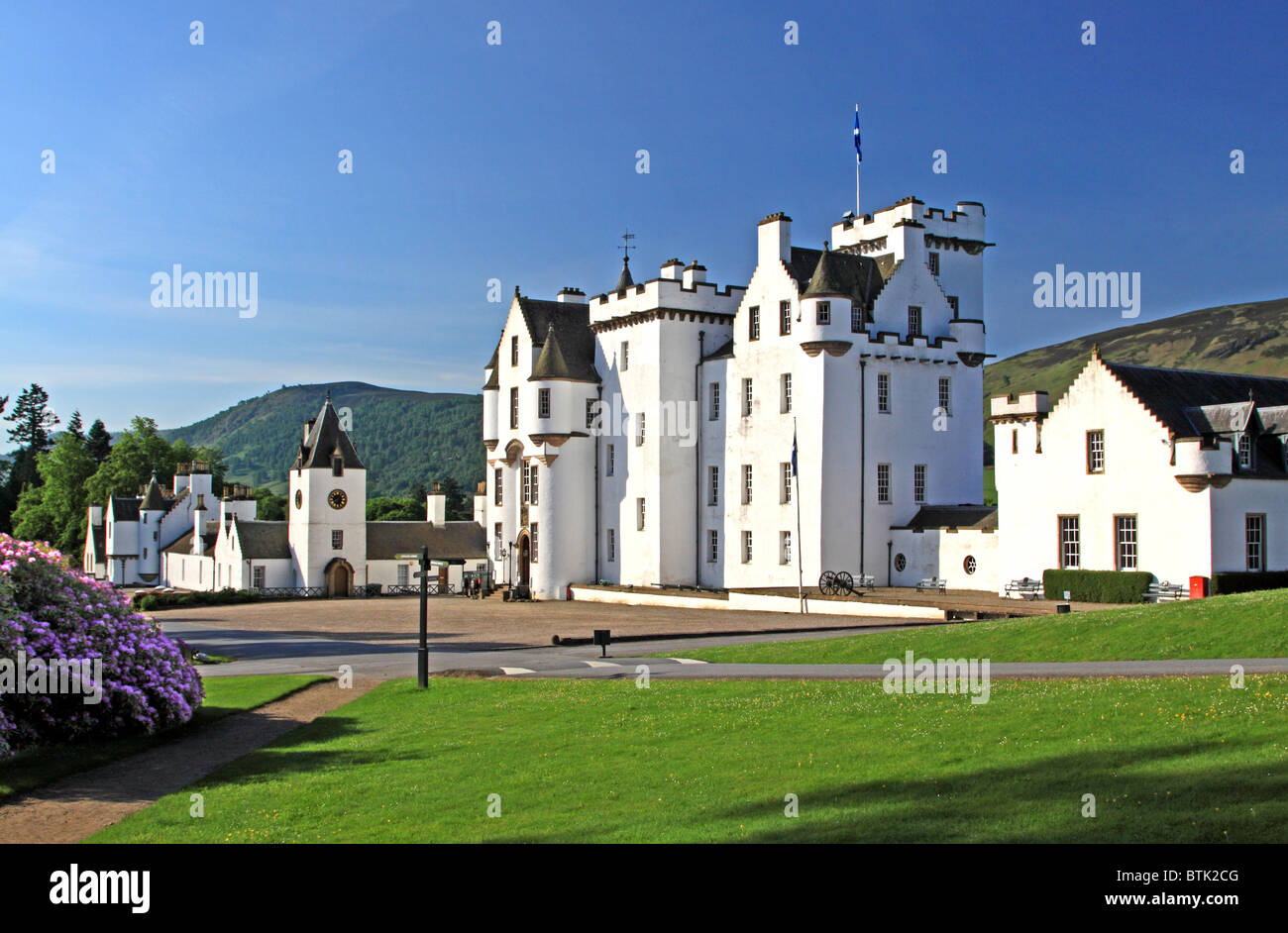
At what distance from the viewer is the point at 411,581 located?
80438 mm

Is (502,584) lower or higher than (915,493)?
lower

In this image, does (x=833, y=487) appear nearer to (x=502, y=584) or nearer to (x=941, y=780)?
(x=502, y=584)

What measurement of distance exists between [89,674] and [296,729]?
3.56m

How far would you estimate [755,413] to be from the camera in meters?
57.3

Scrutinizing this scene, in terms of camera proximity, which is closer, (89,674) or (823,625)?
(89,674)

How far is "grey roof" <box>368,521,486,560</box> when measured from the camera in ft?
265

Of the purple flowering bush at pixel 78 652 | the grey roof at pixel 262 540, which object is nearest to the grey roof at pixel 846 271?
the purple flowering bush at pixel 78 652

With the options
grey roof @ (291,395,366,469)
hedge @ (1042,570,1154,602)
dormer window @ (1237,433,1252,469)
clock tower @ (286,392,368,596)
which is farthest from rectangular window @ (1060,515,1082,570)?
grey roof @ (291,395,366,469)

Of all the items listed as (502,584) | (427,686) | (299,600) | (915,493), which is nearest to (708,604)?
(915,493)

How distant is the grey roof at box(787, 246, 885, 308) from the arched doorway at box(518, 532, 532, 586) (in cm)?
2343

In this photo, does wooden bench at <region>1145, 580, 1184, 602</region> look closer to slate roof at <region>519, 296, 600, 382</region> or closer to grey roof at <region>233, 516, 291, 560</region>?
slate roof at <region>519, 296, 600, 382</region>

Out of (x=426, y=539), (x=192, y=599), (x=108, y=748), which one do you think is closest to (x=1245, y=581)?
(x=108, y=748)

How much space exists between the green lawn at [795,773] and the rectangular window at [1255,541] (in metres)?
24.5

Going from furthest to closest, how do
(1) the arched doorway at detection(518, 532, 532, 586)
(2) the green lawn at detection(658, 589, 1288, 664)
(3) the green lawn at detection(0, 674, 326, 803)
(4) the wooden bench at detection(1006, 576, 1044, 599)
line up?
(1) the arched doorway at detection(518, 532, 532, 586), (4) the wooden bench at detection(1006, 576, 1044, 599), (2) the green lawn at detection(658, 589, 1288, 664), (3) the green lawn at detection(0, 674, 326, 803)
